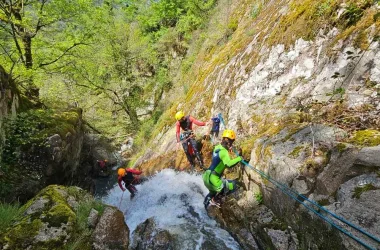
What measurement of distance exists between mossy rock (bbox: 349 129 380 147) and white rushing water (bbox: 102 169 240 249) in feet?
9.34

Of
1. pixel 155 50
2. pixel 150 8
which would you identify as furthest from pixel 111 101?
pixel 150 8

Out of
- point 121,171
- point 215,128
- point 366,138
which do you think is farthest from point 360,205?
point 121,171

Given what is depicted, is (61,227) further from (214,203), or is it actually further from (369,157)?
(369,157)

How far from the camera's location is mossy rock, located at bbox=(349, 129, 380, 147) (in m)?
3.78

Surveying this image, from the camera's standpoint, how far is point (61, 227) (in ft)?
14.7

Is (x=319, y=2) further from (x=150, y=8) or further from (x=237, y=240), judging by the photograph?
(x=150, y=8)

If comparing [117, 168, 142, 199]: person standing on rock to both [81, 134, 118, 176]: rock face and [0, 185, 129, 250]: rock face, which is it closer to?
[0, 185, 129, 250]: rock face

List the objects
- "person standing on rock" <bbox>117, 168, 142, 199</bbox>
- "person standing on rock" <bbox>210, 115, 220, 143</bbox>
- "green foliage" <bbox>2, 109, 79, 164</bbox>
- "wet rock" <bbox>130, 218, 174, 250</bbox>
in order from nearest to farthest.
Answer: "wet rock" <bbox>130, 218, 174, 250</bbox> → "green foliage" <bbox>2, 109, 79, 164</bbox> → "person standing on rock" <bbox>210, 115, 220, 143</bbox> → "person standing on rock" <bbox>117, 168, 142, 199</bbox>

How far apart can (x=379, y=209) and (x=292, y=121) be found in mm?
3152

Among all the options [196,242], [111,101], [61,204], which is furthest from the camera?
[111,101]

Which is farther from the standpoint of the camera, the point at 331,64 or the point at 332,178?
the point at 331,64

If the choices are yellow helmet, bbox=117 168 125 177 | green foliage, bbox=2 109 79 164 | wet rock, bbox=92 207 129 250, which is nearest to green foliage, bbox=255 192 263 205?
wet rock, bbox=92 207 129 250

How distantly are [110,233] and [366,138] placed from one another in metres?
4.52

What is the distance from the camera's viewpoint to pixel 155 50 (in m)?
23.3
